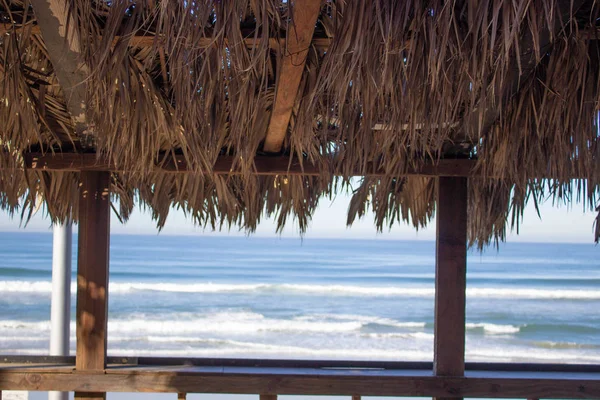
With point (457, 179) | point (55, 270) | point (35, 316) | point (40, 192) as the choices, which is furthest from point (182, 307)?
point (457, 179)

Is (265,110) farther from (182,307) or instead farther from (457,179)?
(182,307)

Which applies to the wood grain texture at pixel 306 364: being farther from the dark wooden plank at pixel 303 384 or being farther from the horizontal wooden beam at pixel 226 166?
the horizontal wooden beam at pixel 226 166

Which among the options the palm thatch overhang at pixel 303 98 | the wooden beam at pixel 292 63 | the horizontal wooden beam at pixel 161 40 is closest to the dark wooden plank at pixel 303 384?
the palm thatch overhang at pixel 303 98

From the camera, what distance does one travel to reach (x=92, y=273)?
262 cm

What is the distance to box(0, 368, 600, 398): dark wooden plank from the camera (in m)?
2.52

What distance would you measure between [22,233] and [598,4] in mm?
20591

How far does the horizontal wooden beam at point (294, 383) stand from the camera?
252cm

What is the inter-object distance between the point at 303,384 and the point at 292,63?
1424 mm

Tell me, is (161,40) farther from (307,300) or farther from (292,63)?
(307,300)

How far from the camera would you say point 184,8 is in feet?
4.66

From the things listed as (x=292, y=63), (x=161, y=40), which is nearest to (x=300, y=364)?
(x=292, y=63)

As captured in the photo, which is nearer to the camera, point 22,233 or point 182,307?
point 182,307

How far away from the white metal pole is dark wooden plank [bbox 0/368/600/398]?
5.41 feet

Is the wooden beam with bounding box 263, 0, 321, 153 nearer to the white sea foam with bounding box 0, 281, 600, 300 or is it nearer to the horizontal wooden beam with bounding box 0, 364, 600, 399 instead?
the horizontal wooden beam with bounding box 0, 364, 600, 399
